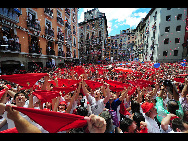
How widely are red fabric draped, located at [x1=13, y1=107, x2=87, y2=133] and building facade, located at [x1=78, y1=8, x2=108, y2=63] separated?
33.6 m

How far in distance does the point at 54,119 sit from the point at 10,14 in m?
12.8

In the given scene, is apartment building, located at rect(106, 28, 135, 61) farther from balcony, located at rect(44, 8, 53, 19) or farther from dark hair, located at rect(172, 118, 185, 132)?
dark hair, located at rect(172, 118, 185, 132)

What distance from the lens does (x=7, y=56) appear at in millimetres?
10094

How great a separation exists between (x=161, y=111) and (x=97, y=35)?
35.7 m

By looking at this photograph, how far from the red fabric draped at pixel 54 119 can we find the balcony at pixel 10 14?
11650 millimetres

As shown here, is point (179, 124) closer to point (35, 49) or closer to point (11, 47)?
point (11, 47)

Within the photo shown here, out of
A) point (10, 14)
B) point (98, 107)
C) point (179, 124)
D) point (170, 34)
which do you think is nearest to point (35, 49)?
point (10, 14)

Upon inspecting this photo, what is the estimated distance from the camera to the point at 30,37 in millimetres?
12836

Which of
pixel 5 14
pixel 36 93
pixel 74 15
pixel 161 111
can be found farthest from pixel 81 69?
pixel 74 15

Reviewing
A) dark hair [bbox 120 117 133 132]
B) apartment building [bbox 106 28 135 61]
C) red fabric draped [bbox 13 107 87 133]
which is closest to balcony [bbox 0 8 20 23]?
red fabric draped [bbox 13 107 87 133]

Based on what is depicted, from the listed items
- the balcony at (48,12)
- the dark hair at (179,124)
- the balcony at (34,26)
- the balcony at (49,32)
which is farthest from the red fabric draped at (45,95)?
the balcony at (48,12)

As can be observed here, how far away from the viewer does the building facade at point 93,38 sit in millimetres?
35781

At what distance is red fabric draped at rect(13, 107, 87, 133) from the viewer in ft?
4.89

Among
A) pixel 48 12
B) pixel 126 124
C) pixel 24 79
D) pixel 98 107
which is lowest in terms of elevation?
pixel 98 107
